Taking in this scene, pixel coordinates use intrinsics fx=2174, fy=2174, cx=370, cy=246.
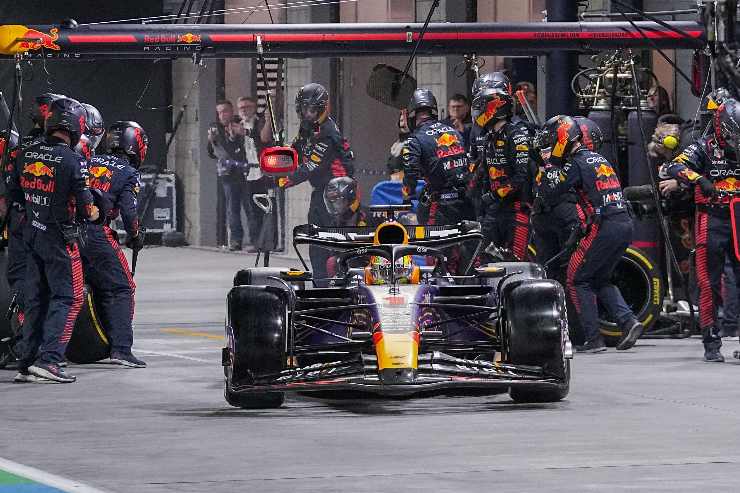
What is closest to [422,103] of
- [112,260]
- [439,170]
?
[439,170]

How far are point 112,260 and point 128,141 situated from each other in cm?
101

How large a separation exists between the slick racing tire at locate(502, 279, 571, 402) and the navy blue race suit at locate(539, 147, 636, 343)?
4430 mm

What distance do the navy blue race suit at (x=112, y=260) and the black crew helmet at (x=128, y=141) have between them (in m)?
0.24

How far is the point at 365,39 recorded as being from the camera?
20047 millimetres

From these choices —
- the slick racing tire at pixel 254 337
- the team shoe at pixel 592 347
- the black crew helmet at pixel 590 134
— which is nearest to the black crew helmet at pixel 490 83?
the black crew helmet at pixel 590 134

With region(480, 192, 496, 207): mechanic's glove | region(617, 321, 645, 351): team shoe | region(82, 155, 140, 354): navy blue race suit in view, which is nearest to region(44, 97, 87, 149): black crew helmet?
region(82, 155, 140, 354): navy blue race suit

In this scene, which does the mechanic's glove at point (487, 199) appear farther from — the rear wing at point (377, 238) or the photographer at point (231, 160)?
the photographer at point (231, 160)

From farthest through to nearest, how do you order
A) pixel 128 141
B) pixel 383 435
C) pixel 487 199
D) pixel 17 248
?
pixel 487 199
pixel 128 141
pixel 17 248
pixel 383 435

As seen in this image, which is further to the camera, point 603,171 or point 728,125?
point 603,171

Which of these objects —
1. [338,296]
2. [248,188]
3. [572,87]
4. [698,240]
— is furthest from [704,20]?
[248,188]

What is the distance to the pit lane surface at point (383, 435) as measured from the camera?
10.5 m

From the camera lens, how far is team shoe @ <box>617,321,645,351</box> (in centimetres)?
1786

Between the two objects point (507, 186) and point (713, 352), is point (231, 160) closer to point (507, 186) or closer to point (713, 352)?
point (507, 186)

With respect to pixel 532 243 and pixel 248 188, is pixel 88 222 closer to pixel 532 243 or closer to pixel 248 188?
pixel 532 243
